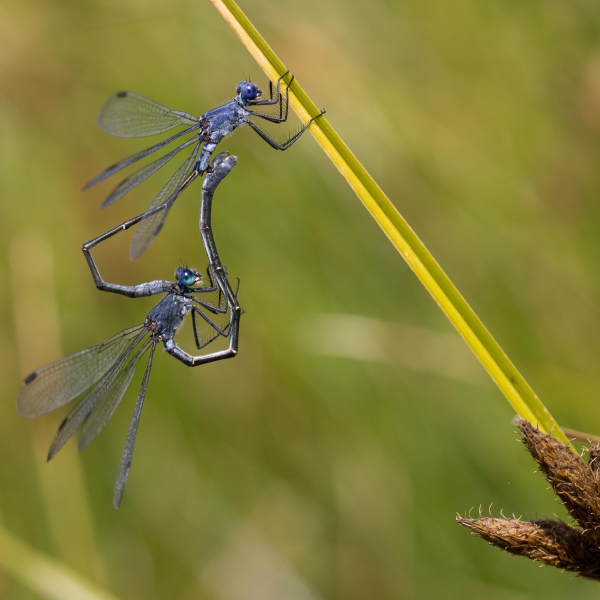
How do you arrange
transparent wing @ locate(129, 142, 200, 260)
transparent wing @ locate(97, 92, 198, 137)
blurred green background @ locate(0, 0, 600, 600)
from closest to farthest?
transparent wing @ locate(129, 142, 200, 260)
transparent wing @ locate(97, 92, 198, 137)
blurred green background @ locate(0, 0, 600, 600)

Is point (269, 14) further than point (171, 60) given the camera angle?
No

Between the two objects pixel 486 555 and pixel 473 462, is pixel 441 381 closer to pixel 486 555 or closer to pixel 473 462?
pixel 473 462

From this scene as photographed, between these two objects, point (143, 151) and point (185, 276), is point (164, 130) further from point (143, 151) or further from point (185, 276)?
point (185, 276)

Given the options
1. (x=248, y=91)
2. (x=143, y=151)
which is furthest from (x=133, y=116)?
(x=248, y=91)

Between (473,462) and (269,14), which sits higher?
(269,14)

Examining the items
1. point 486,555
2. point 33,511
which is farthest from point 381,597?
point 33,511

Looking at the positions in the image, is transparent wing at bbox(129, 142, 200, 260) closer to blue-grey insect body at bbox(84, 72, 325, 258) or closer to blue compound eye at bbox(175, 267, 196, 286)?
blue-grey insect body at bbox(84, 72, 325, 258)

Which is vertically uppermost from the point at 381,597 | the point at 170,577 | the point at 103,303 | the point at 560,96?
the point at 103,303

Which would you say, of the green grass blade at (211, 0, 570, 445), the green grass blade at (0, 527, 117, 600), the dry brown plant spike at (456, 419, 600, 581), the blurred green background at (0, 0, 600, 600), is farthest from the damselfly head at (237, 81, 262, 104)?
the green grass blade at (0, 527, 117, 600)

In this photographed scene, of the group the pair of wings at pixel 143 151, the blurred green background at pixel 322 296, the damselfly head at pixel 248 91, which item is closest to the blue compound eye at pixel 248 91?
the damselfly head at pixel 248 91
